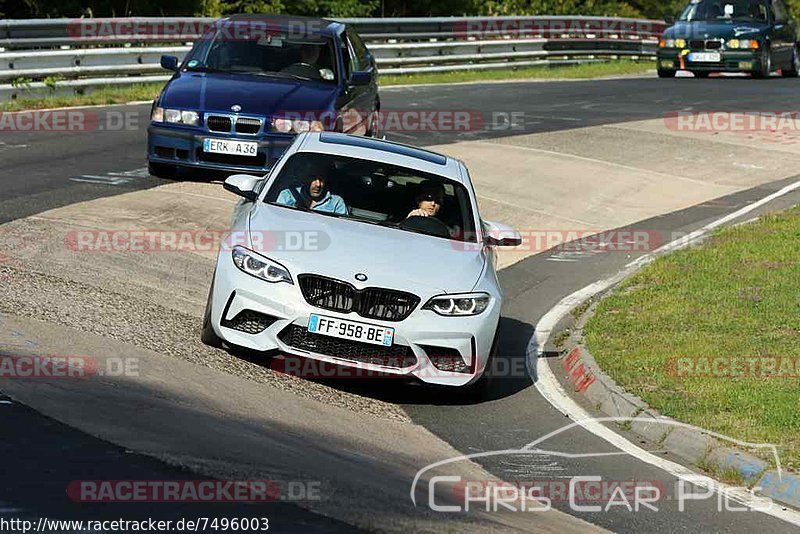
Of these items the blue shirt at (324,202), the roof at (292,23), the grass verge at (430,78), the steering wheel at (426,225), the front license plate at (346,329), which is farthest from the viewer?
the grass verge at (430,78)

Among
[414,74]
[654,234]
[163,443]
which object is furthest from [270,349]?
[414,74]

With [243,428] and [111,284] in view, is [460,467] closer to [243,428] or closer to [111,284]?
[243,428]

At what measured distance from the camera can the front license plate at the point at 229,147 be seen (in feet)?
49.2

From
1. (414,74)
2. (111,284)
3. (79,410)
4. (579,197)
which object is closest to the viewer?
(79,410)

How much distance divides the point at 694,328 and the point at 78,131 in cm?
1118

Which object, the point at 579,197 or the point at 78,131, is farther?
the point at 78,131

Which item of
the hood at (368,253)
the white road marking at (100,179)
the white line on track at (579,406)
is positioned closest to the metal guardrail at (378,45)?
the white road marking at (100,179)

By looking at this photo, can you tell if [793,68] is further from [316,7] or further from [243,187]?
[243,187]

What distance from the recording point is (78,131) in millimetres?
19578

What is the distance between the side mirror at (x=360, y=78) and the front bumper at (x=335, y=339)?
7.06m

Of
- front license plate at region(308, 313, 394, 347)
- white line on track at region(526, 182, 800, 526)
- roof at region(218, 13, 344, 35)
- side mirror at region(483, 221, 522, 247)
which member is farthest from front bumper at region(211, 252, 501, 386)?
roof at region(218, 13, 344, 35)

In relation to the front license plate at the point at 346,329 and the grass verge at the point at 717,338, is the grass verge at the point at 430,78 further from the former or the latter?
the front license plate at the point at 346,329

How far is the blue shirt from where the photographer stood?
10.1 metres

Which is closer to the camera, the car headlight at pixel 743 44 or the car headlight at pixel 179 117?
the car headlight at pixel 179 117
